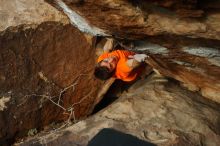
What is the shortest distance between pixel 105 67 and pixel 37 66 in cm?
89

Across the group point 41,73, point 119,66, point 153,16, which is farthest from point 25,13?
point 153,16

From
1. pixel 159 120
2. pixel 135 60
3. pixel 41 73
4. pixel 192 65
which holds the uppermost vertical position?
pixel 192 65

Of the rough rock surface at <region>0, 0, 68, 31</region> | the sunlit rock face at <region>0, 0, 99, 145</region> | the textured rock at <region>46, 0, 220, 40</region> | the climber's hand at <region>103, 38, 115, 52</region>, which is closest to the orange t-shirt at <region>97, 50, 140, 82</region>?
the climber's hand at <region>103, 38, 115, 52</region>

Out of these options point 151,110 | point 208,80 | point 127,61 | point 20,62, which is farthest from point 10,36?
point 208,80

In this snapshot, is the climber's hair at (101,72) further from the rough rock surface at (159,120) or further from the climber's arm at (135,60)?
the rough rock surface at (159,120)

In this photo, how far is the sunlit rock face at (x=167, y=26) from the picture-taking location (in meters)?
2.87

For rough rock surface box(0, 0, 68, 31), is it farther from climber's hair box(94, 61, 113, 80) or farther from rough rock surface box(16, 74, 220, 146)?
rough rock surface box(16, 74, 220, 146)

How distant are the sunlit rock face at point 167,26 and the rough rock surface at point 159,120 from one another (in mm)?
540

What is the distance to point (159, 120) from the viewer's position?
459 cm

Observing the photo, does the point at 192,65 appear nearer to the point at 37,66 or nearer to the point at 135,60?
the point at 135,60

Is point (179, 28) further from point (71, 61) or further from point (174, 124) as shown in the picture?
point (71, 61)

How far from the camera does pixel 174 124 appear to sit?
4523 mm

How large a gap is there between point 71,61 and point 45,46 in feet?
1.53

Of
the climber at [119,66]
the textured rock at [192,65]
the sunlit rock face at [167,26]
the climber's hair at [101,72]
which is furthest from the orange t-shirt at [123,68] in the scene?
the sunlit rock face at [167,26]
